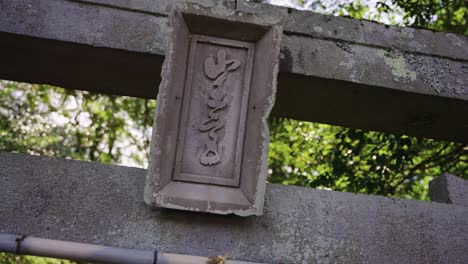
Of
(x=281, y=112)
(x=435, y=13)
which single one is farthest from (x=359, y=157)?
(x=281, y=112)

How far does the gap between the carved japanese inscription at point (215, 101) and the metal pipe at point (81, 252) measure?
1.58ft

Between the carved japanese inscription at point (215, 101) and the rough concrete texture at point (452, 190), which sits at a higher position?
the carved japanese inscription at point (215, 101)

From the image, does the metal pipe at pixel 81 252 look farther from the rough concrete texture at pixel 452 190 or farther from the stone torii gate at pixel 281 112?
the rough concrete texture at pixel 452 190

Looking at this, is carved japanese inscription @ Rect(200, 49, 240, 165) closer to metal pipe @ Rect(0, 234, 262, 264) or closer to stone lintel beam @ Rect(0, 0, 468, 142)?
stone lintel beam @ Rect(0, 0, 468, 142)

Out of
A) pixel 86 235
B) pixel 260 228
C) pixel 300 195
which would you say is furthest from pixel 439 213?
pixel 86 235

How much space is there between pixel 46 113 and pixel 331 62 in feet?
21.8

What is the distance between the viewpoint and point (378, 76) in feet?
8.82

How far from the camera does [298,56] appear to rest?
2.68 metres

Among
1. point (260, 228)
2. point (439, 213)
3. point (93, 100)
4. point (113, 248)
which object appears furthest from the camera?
point (93, 100)

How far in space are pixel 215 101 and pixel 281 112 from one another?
22.3 inches

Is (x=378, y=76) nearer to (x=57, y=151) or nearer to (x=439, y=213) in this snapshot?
(x=439, y=213)

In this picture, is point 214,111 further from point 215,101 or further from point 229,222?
point 229,222

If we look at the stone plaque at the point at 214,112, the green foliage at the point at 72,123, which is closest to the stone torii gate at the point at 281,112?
the stone plaque at the point at 214,112

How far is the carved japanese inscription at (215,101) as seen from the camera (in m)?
2.50
